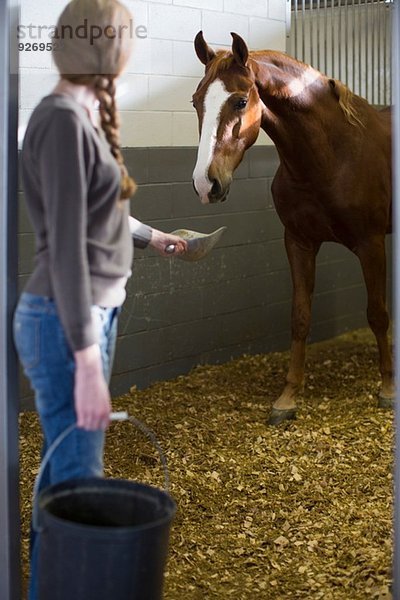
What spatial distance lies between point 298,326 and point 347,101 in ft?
2.76

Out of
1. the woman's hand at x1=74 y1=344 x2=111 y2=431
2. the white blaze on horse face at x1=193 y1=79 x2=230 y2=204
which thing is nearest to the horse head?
the white blaze on horse face at x1=193 y1=79 x2=230 y2=204

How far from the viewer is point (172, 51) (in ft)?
8.25

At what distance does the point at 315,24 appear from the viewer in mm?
2746

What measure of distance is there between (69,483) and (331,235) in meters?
1.42

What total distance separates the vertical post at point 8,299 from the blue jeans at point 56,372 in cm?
8

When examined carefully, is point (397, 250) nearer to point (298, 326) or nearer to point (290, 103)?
point (290, 103)

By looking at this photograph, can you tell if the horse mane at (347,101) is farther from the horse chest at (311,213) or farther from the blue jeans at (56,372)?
the blue jeans at (56,372)

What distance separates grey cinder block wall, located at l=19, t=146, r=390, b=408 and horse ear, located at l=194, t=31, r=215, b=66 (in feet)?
0.86

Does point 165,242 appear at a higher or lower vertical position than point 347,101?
lower

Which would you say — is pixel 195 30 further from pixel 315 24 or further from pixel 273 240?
pixel 273 240

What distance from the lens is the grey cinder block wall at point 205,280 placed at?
2.54 metres

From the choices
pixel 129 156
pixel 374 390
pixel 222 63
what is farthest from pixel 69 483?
pixel 374 390

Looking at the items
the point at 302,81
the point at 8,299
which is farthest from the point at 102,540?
the point at 302,81

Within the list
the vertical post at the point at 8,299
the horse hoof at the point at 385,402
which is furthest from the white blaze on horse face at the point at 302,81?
the horse hoof at the point at 385,402
